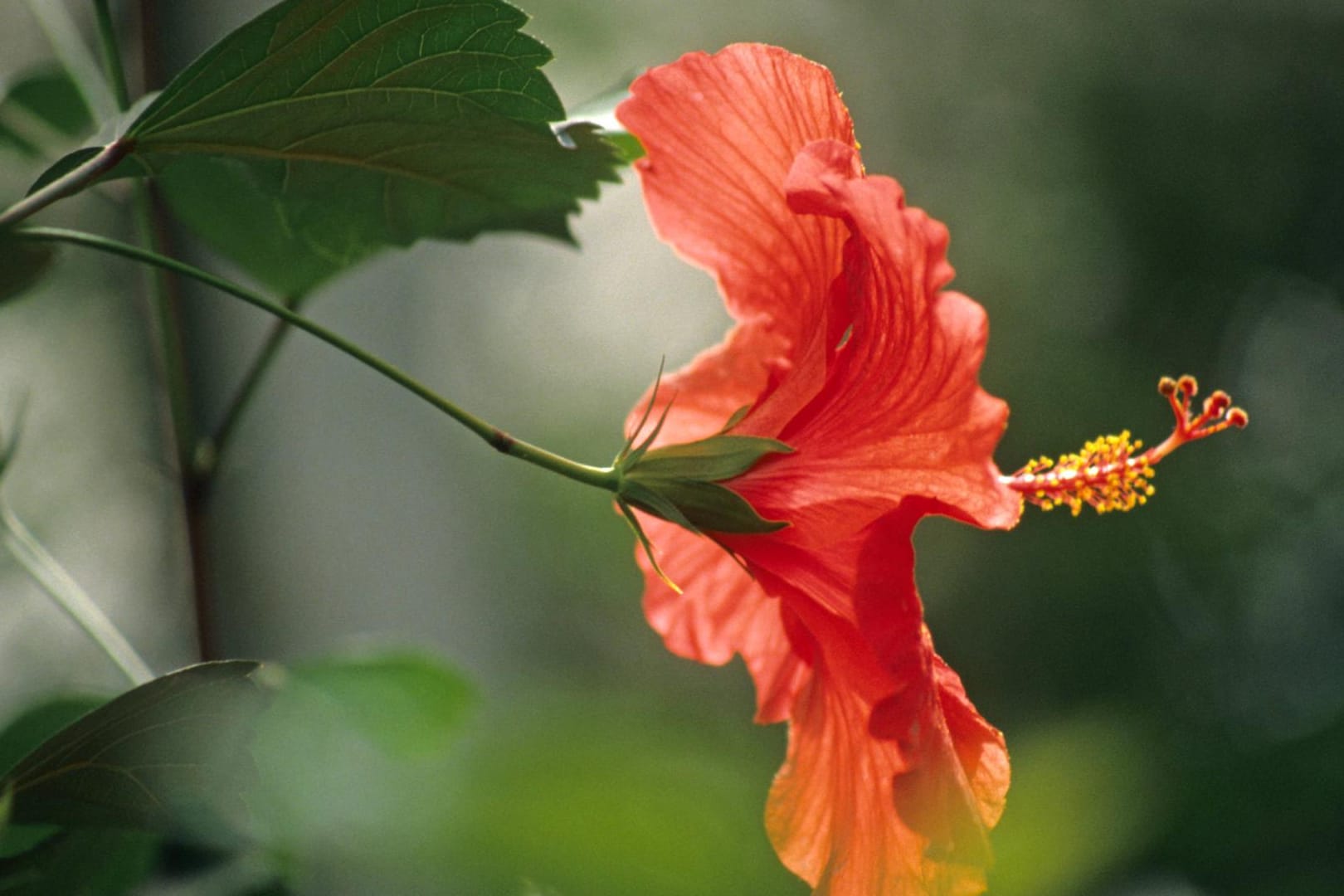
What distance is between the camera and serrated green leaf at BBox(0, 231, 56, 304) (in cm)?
65

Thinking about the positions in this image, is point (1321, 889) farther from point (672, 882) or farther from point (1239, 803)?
point (672, 882)

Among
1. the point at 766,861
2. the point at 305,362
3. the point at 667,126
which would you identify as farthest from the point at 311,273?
the point at 305,362

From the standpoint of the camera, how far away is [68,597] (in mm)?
914

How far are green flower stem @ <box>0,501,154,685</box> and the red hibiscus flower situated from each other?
42cm

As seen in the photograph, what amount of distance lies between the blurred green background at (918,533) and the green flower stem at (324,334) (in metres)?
0.14

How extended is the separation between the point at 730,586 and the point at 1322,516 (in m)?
5.33

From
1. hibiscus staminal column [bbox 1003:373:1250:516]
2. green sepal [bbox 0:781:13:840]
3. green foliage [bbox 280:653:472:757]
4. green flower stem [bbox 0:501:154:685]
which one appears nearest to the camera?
green sepal [bbox 0:781:13:840]

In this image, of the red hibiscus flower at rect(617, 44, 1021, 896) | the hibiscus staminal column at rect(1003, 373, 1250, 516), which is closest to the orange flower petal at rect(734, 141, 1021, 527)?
the red hibiscus flower at rect(617, 44, 1021, 896)

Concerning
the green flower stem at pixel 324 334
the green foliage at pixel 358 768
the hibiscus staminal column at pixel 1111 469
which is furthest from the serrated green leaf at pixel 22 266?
the hibiscus staminal column at pixel 1111 469

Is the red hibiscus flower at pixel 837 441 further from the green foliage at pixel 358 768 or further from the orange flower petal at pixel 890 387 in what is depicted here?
the green foliage at pixel 358 768

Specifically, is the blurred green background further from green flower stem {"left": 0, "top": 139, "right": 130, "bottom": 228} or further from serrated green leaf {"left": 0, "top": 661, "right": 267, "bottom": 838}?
green flower stem {"left": 0, "top": 139, "right": 130, "bottom": 228}

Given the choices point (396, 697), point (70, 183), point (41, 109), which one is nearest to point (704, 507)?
point (70, 183)

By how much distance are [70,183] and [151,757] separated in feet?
0.90

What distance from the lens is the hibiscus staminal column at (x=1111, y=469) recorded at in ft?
2.41
